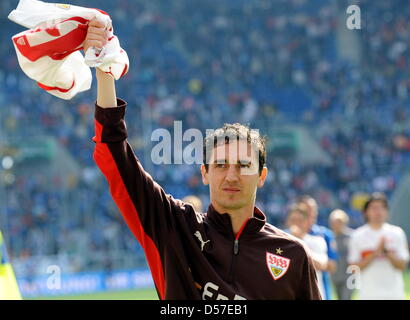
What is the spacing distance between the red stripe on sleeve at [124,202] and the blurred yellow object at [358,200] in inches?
698

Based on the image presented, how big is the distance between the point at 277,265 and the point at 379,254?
5.96m

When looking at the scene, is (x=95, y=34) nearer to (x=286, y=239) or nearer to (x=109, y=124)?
(x=109, y=124)

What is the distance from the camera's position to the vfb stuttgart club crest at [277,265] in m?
2.68

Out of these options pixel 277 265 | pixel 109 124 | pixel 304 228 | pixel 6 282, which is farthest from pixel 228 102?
pixel 109 124

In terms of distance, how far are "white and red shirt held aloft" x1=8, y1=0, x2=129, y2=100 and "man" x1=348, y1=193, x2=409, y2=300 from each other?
241 inches

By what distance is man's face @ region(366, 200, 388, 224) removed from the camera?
8320mm

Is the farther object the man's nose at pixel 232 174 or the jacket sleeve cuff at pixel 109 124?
the man's nose at pixel 232 174

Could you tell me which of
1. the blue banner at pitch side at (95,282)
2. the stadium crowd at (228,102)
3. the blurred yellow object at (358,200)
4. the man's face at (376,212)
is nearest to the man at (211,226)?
the man's face at (376,212)

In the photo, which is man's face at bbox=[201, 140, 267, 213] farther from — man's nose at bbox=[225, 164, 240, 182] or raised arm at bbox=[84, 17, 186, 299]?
raised arm at bbox=[84, 17, 186, 299]

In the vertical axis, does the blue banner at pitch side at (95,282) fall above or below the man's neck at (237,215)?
below

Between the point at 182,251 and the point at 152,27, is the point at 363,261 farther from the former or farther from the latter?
the point at 152,27

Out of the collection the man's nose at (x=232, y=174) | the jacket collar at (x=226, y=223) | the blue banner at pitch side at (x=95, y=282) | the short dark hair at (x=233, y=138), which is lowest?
A: the blue banner at pitch side at (x=95, y=282)

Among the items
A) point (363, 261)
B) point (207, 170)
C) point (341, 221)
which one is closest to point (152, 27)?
point (341, 221)

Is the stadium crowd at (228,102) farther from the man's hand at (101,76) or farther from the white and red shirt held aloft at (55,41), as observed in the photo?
the man's hand at (101,76)
